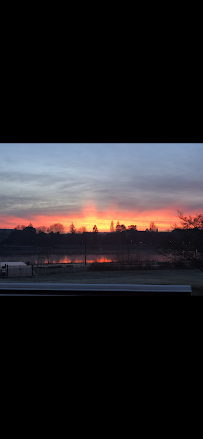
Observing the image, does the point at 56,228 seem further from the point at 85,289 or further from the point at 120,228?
the point at 85,289

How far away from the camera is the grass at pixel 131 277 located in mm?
2193

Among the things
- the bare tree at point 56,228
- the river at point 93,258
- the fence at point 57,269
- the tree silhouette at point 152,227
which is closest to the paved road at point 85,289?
the fence at point 57,269

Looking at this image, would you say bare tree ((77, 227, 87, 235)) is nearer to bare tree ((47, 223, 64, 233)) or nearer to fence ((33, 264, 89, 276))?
bare tree ((47, 223, 64, 233))

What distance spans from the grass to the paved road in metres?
0.18

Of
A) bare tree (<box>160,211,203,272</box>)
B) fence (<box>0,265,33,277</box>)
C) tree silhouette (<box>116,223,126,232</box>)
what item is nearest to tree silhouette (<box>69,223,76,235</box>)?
tree silhouette (<box>116,223,126,232</box>)

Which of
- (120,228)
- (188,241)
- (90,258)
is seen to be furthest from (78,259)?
(188,241)

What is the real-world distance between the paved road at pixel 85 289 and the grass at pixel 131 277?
18 cm

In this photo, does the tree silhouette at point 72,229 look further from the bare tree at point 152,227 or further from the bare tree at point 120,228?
the bare tree at point 152,227

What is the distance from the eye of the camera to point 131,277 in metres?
2.43

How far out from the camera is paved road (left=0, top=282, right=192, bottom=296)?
1895mm
